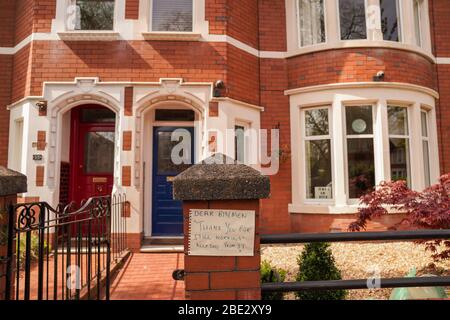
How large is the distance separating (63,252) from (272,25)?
6678 millimetres

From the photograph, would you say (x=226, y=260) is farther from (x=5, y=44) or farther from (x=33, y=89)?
(x=5, y=44)

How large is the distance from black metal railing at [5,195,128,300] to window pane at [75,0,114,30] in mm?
3593

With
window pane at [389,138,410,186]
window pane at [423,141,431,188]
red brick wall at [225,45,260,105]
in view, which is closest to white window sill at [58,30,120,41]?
red brick wall at [225,45,260,105]

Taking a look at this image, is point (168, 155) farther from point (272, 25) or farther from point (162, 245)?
point (272, 25)

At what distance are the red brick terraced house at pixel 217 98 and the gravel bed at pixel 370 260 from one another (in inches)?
35.2

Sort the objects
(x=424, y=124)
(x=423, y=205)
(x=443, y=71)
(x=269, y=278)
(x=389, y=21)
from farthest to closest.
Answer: (x=443, y=71)
(x=424, y=124)
(x=389, y=21)
(x=423, y=205)
(x=269, y=278)

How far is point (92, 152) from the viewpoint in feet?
24.7

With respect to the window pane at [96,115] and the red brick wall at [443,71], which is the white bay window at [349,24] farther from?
the window pane at [96,115]

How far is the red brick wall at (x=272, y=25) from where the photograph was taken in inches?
316

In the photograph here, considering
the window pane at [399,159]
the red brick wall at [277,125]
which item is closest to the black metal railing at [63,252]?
the red brick wall at [277,125]

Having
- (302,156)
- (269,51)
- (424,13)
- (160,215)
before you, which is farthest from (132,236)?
(424,13)

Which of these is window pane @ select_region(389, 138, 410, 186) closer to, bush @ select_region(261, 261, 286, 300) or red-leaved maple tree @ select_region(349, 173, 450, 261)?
red-leaved maple tree @ select_region(349, 173, 450, 261)

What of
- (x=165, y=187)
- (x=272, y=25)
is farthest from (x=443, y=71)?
(x=165, y=187)

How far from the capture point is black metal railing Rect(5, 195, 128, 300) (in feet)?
Result: 8.65
